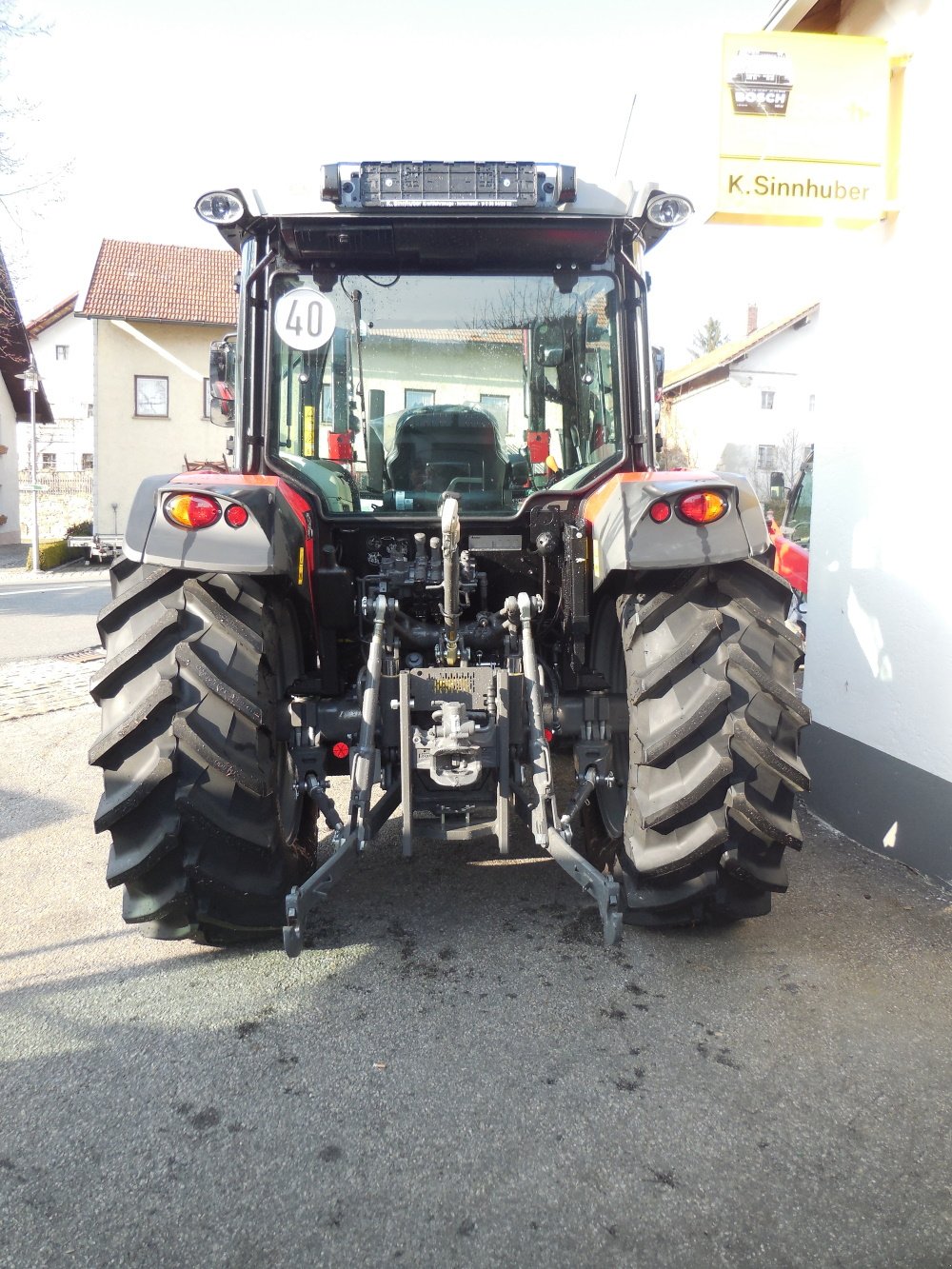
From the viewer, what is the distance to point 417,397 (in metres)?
3.54

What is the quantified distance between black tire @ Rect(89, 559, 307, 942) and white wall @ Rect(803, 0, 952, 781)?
106 inches

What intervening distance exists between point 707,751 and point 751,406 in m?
31.7

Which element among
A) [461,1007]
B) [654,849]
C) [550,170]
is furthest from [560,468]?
[461,1007]

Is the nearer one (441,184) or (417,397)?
(441,184)

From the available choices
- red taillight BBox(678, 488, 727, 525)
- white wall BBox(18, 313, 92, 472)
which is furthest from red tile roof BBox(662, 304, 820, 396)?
red taillight BBox(678, 488, 727, 525)

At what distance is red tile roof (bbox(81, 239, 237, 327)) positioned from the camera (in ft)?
82.0

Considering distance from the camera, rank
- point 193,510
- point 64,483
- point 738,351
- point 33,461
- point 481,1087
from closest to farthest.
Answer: point 481,1087 < point 193,510 < point 33,461 < point 64,483 < point 738,351

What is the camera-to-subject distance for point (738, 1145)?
84.3 inches

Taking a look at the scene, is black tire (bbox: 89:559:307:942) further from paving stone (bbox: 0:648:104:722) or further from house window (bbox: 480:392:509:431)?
paving stone (bbox: 0:648:104:722)

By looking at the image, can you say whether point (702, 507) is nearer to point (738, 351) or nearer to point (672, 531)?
point (672, 531)

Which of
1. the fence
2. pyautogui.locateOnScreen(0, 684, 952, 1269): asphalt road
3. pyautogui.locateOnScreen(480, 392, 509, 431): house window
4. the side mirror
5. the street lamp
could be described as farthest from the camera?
the fence

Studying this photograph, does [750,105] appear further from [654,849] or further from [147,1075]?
[147,1075]

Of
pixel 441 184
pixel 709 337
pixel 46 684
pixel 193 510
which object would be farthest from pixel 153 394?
pixel 709 337

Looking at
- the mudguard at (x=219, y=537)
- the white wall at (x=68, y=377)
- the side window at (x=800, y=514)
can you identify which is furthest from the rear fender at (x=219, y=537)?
the white wall at (x=68, y=377)
